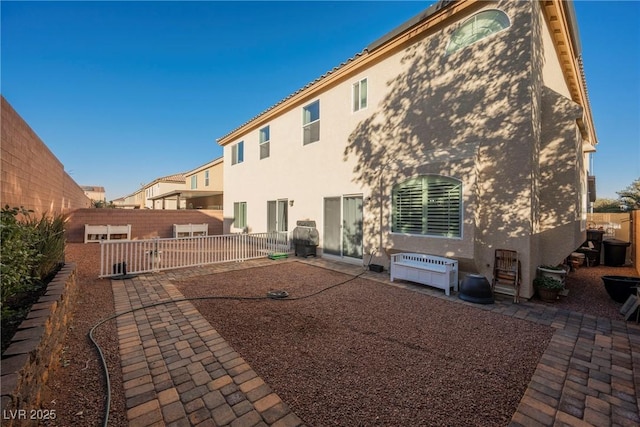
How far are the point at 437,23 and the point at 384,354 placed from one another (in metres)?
7.90

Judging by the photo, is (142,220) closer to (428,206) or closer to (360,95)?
(360,95)

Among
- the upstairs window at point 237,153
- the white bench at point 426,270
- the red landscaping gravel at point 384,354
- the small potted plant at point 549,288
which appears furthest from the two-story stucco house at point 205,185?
the small potted plant at point 549,288

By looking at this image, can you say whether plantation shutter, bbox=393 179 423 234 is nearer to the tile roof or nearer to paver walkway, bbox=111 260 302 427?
the tile roof

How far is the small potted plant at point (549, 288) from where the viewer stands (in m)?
5.48

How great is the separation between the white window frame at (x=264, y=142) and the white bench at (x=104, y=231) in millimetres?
8462

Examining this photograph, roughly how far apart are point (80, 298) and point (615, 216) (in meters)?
21.7

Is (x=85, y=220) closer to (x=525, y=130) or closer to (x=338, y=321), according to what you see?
(x=338, y=321)

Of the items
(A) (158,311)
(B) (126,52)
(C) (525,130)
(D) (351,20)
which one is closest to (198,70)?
(B) (126,52)

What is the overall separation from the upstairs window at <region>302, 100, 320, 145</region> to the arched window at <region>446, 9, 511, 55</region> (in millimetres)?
5134

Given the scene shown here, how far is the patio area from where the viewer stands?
7.89ft

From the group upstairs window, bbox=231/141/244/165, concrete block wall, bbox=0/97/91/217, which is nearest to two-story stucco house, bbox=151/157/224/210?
upstairs window, bbox=231/141/244/165

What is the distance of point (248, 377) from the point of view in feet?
9.38

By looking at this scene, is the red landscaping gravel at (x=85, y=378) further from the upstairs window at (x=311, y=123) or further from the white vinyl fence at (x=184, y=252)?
the upstairs window at (x=311, y=123)

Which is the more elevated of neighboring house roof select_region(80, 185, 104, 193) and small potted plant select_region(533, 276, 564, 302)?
neighboring house roof select_region(80, 185, 104, 193)
